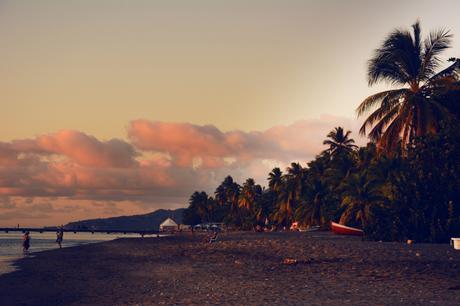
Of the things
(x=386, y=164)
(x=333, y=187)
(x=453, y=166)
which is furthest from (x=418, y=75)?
(x=333, y=187)

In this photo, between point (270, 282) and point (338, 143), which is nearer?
point (270, 282)

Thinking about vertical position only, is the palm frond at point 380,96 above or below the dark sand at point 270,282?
above

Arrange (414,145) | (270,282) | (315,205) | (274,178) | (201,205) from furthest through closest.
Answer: (201,205) → (274,178) → (315,205) → (414,145) → (270,282)

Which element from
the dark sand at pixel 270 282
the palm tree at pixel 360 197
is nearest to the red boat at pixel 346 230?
→ the palm tree at pixel 360 197

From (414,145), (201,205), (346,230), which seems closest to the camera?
(414,145)

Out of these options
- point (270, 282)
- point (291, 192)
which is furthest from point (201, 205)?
point (270, 282)

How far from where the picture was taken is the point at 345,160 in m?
70.7

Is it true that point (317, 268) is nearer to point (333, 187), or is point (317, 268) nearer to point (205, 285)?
point (205, 285)

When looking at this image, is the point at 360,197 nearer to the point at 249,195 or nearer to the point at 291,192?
the point at 291,192

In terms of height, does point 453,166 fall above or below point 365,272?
above

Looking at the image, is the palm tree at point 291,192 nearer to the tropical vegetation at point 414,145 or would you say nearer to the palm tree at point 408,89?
the tropical vegetation at point 414,145

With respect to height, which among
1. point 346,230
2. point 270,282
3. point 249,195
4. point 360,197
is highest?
point 249,195

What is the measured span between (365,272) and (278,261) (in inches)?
268

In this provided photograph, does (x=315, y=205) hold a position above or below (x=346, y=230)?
above
